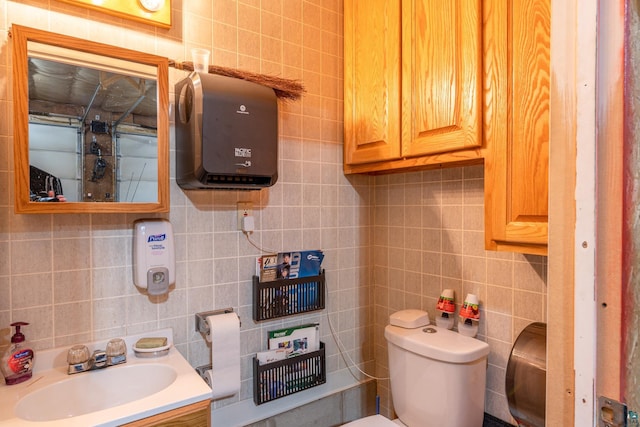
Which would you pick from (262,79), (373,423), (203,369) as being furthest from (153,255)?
(373,423)

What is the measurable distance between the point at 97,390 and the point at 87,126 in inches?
32.5

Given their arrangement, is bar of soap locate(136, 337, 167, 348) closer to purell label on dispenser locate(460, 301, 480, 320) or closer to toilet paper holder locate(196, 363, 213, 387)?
toilet paper holder locate(196, 363, 213, 387)

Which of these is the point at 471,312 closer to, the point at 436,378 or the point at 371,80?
the point at 436,378

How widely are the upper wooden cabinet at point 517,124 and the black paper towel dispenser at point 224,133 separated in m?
0.75

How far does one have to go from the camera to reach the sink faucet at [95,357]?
3.66ft

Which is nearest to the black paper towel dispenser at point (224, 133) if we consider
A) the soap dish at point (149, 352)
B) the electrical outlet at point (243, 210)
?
the electrical outlet at point (243, 210)

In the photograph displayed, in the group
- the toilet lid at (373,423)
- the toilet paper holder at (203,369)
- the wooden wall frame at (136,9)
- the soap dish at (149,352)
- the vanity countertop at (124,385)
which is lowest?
the toilet lid at (373,423)

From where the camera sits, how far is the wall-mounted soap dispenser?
1.24 meters

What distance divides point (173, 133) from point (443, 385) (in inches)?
53.5

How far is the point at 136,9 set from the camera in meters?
1.25

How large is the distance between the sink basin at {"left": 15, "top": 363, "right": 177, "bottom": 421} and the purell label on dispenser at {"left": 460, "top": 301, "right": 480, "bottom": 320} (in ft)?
3.54

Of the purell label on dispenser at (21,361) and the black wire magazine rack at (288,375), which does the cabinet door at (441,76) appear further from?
the purell label on dispenser at (21,361)

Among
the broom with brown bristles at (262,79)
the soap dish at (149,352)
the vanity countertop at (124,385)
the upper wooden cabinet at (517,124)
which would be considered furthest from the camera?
the broom with brown bristles at (262,79)

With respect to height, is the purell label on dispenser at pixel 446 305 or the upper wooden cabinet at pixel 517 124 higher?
the upper wooden cabinet at pixel 517 124
